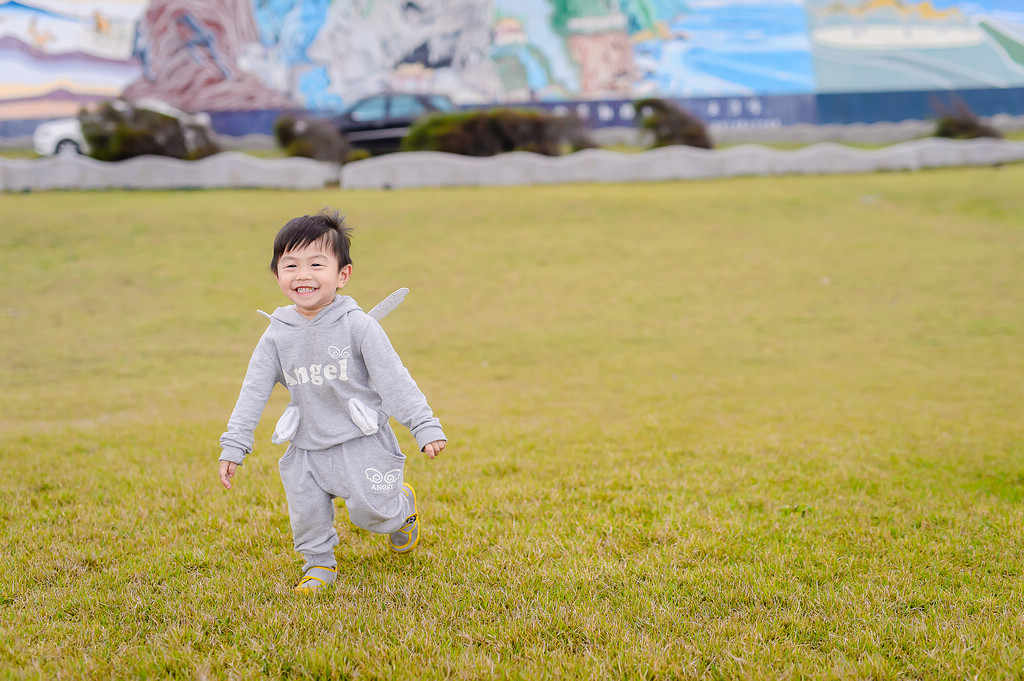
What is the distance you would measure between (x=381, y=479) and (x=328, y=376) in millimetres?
447

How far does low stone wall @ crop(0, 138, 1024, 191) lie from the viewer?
1633cm

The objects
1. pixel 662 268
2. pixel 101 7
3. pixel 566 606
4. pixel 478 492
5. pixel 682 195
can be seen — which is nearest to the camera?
pixel 566 606

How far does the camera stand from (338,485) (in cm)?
300

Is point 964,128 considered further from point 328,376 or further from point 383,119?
point 328,376

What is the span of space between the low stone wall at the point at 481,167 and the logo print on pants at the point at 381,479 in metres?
14.2

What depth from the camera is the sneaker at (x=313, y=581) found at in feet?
9.77

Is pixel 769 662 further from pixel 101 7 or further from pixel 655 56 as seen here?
pixel 101 7

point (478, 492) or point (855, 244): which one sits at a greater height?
point (478, 492)

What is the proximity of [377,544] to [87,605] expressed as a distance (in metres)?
1.16

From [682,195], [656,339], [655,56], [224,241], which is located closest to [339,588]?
[656,339]

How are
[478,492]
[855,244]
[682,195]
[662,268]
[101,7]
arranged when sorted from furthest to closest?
[101,7] < [682,195] < [855,244] < [662,268] < [478,492]

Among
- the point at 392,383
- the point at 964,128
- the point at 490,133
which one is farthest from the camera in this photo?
the point at 964,128

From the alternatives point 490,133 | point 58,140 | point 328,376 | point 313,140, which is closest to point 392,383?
point 328,376

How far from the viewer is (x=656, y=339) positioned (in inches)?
375
